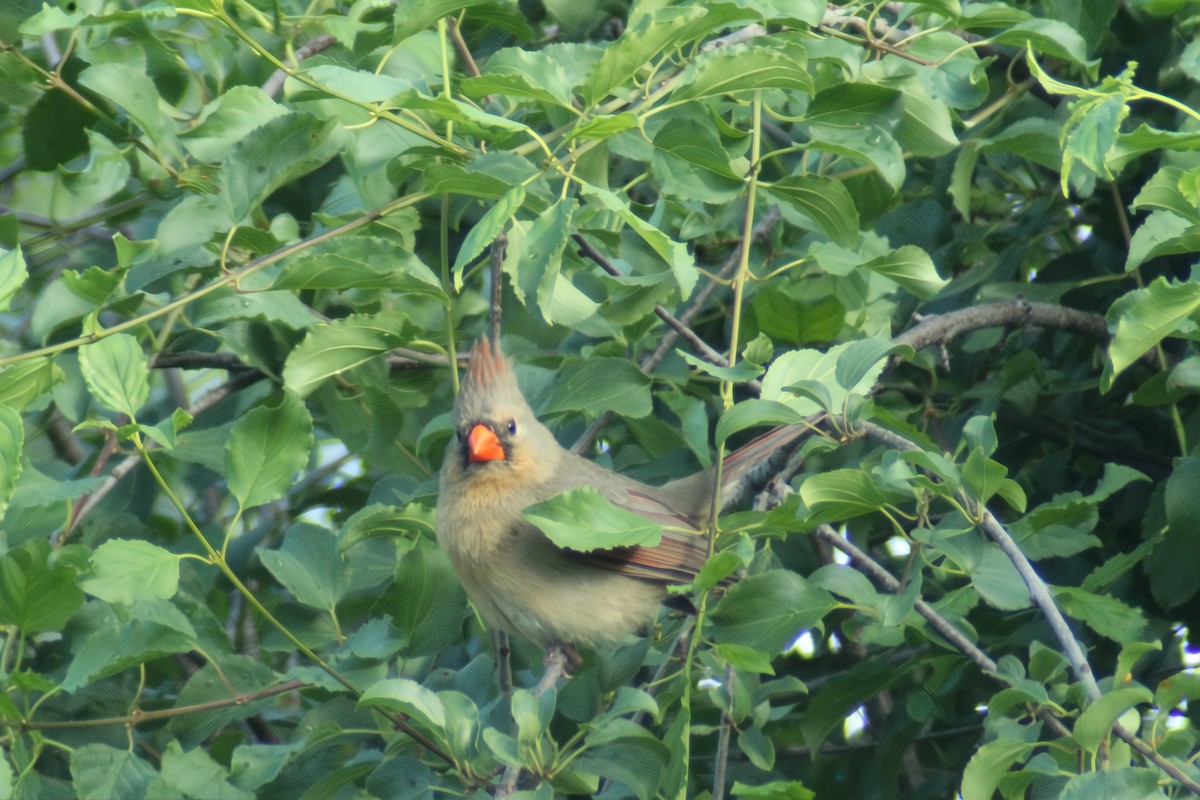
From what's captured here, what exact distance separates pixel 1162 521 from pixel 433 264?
1868 millimetres

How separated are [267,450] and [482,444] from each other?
3.42 feet

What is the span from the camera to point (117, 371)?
2.17 meters

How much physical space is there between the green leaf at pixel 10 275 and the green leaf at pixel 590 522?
841 millimetres

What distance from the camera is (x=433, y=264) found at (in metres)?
3.41

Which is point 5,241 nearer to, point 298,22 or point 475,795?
point 298,22

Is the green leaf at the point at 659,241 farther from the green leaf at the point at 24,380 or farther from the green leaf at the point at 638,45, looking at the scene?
the green leaf at the point at 24,380

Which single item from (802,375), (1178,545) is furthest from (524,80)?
(1178,545)

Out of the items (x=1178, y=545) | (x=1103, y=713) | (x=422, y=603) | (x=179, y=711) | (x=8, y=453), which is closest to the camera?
(x=1103, y=713)

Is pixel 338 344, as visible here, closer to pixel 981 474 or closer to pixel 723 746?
pixel 723 746

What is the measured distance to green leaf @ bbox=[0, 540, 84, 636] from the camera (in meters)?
2.42

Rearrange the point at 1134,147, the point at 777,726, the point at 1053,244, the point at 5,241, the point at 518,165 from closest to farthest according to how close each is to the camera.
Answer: the point at 1134,147, the point at 518,165, the point at 5,241, the point at 777,726, the point at 1053,244

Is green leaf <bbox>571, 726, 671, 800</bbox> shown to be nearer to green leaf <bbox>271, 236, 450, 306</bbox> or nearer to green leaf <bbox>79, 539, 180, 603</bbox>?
green leaf <bbox>79, 539, 180, 603</bbox>

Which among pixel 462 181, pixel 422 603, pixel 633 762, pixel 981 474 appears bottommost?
pixel 422 603

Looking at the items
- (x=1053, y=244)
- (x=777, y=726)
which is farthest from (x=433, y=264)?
(x=1053, y=244)
